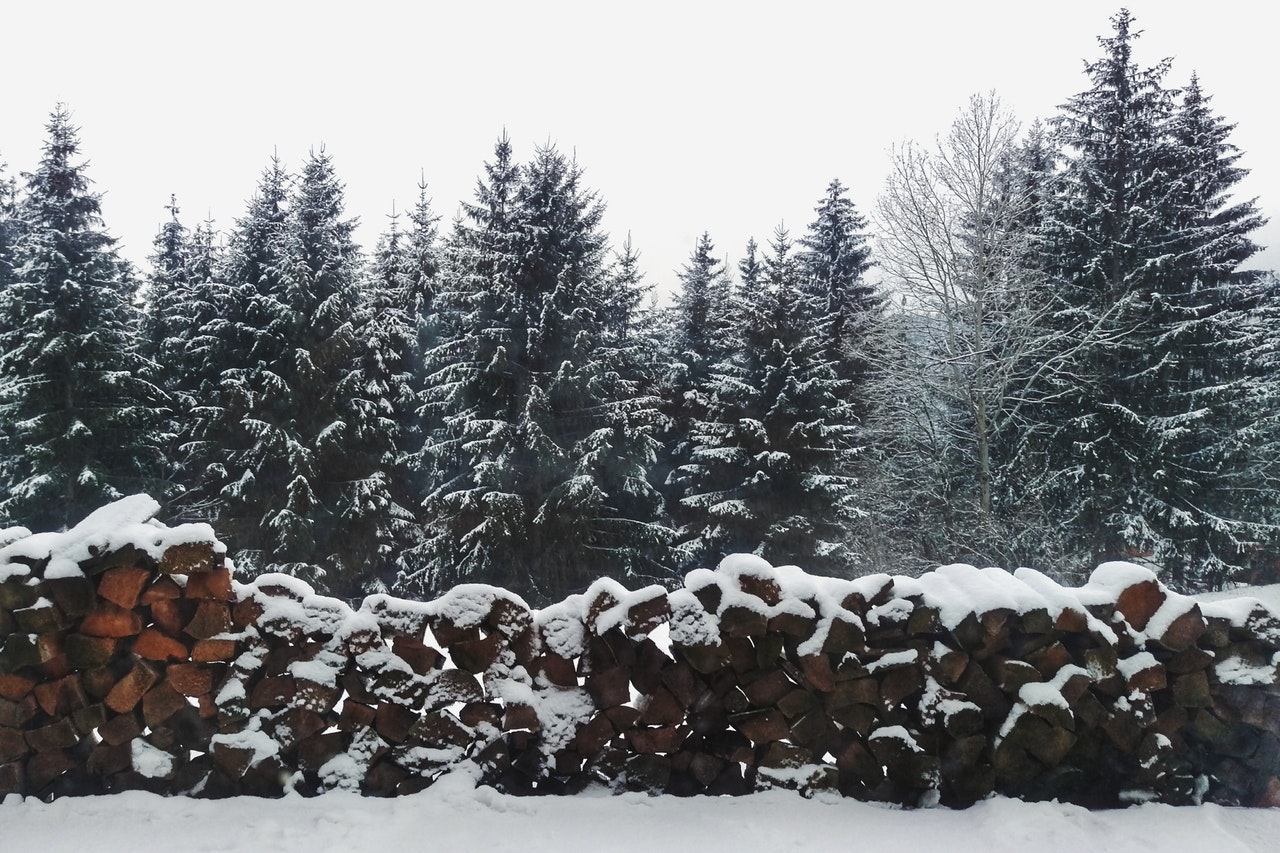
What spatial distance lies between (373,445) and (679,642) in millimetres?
14393

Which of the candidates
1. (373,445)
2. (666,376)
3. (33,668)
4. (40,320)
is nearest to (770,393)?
(666,376)

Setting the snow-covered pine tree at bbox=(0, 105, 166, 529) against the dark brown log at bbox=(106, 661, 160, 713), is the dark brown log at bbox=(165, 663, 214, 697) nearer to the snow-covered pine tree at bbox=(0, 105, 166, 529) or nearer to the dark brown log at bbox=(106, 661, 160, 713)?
the dark brown log at bbox=(106, 661, 160, 713)

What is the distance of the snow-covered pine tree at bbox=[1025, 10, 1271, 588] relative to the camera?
14078 millimetres

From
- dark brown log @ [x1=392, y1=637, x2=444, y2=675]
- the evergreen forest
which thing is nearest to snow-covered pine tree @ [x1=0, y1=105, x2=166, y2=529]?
the evergreen forest

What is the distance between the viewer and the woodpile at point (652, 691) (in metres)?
3.01

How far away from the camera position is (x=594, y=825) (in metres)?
2.84

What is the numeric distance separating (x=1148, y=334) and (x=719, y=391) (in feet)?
31.3

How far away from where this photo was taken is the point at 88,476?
45.0 ft

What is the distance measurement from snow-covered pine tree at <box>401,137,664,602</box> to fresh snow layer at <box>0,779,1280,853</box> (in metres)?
10.1

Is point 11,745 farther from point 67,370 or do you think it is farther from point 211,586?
point 67,370

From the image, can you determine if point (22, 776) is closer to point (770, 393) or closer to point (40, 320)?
point (770, 393)

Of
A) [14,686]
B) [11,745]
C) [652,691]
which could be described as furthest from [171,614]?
[652,691]

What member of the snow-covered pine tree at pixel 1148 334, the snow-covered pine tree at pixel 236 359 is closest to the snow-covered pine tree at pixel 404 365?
the snow-covered pine tree at pixel 236 359

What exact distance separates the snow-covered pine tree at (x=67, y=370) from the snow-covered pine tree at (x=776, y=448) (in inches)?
507
